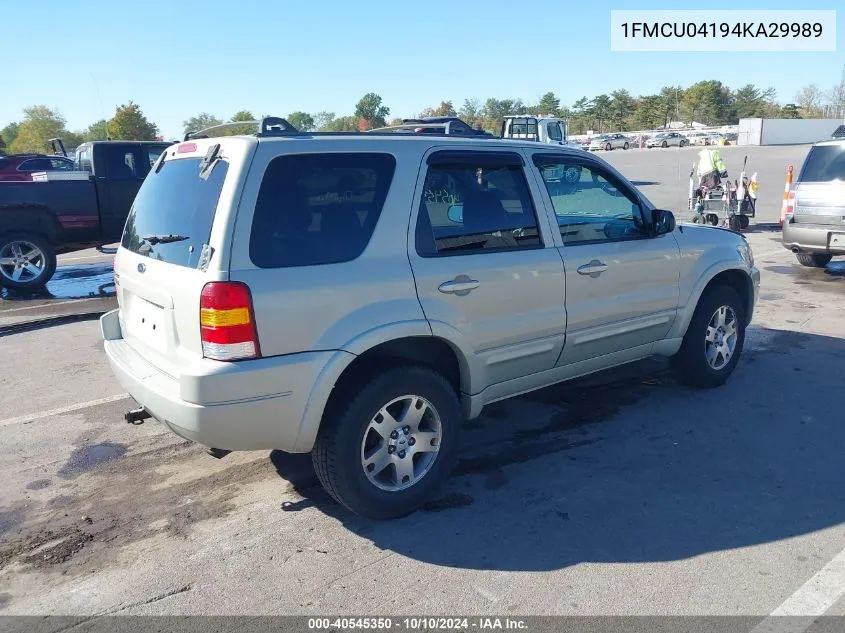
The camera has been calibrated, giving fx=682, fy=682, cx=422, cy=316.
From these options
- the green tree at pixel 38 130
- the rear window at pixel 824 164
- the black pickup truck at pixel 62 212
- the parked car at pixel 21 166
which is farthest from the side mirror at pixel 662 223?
the green tree at pixel 38 130

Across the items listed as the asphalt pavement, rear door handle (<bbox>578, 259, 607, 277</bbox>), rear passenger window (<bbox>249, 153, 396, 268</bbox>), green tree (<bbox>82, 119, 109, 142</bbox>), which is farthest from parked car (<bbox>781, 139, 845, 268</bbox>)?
green tree (<bbox>82, 119, 109, 142</bbox>)

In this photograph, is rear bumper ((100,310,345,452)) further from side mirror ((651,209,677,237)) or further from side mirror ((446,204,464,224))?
side mirror ((651,209,677,237))

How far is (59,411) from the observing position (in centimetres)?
517

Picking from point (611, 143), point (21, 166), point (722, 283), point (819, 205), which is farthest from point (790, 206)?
point (611, 143)

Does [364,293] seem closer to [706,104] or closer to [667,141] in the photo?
[667,141]

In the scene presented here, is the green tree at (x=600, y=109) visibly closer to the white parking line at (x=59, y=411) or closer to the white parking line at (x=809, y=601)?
the white parking line at (x=59, y=411)

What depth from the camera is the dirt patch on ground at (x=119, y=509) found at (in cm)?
333

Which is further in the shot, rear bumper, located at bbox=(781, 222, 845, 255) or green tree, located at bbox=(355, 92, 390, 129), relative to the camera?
green tree, located at bbox=(355, 92, 390, 129)

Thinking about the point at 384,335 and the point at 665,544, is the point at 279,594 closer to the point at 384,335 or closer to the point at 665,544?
the point at 384,335

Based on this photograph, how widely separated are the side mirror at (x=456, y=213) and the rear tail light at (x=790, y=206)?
24.9 ft

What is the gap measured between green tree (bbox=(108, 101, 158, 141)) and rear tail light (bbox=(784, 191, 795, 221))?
57.4m

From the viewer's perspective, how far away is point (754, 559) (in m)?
3.17

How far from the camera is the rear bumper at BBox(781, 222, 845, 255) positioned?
8.98 meters

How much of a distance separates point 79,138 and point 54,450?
3739 inches
